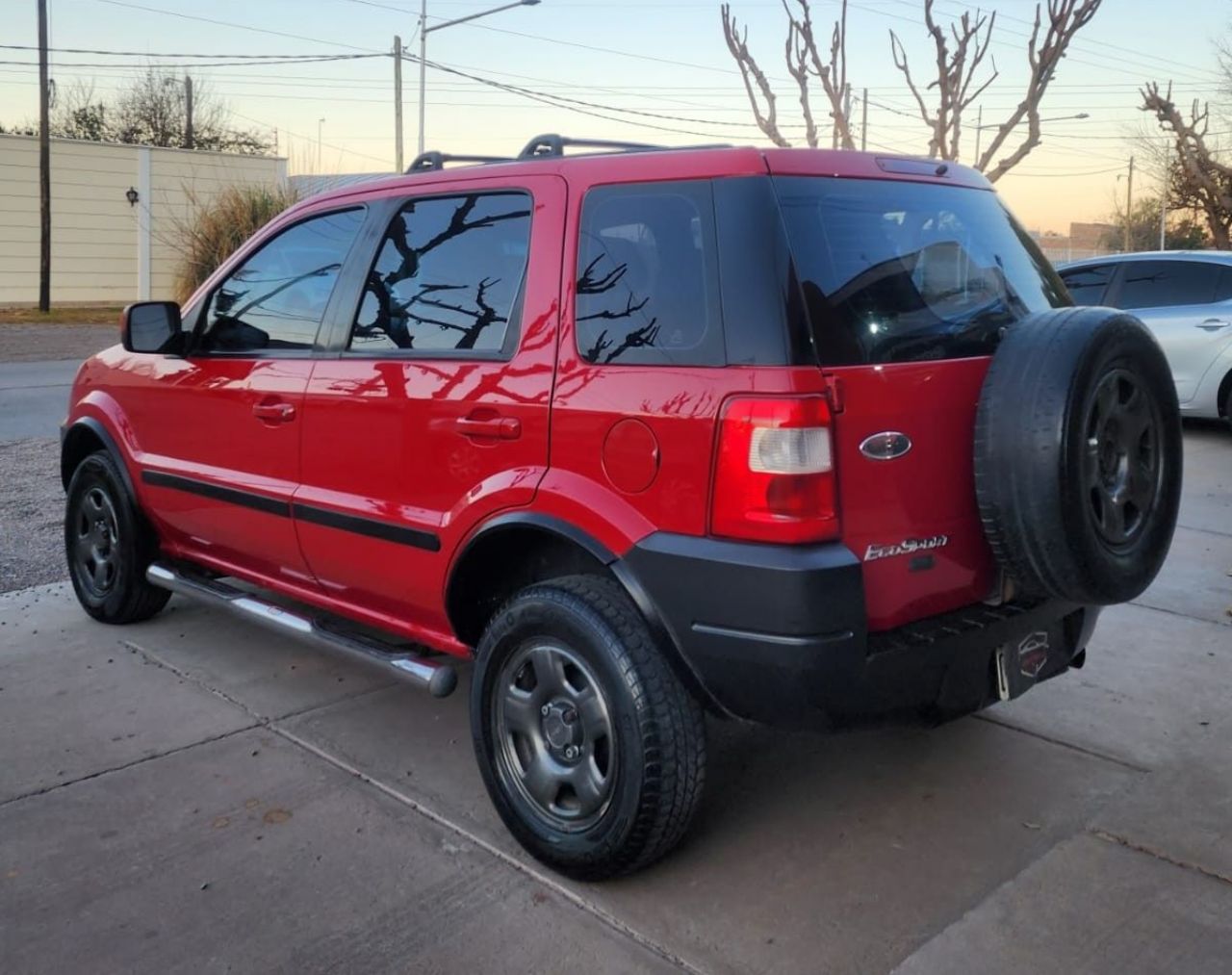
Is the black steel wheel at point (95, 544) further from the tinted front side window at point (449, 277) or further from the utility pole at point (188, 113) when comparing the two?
the utility pole at point (188, 113)

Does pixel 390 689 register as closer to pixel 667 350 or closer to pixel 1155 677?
pixel 667 350

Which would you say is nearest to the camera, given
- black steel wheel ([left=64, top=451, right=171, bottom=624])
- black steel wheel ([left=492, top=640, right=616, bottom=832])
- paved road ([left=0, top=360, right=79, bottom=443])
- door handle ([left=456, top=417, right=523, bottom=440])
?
black steel wheel ([left=492, top=640, right=616, bottom=832])

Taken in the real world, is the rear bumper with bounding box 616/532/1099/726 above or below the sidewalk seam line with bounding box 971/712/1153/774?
above

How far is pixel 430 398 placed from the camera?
3389mm

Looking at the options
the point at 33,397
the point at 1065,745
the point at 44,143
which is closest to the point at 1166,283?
the point at 1065,745

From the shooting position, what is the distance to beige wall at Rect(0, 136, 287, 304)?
30.1 m

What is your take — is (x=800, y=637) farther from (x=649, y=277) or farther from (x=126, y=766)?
(x=126, y=766)

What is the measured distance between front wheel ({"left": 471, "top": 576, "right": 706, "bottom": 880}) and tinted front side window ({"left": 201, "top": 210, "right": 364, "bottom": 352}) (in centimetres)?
145

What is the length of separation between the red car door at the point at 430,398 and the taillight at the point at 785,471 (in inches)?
24.9

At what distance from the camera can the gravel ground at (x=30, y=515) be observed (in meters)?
5.89

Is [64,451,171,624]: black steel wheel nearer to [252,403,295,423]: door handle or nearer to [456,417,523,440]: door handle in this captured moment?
[252,403,295,423]: door handle

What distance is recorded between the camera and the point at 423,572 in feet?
11.5

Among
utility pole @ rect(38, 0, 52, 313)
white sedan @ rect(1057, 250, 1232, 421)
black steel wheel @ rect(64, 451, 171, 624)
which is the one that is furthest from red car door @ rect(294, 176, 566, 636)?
utility pole @ rect(38, 0, 52, 313)

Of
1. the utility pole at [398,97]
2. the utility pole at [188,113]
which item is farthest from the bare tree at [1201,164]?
the utility pole at [188,113]
